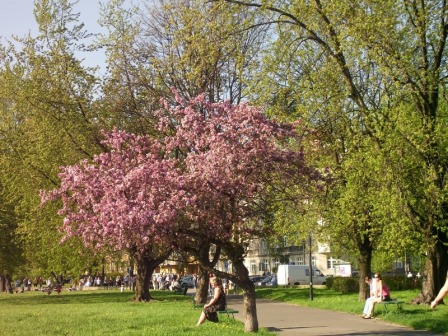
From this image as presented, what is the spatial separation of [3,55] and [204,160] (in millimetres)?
25994

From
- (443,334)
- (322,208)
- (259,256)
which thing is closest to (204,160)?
(443,334)

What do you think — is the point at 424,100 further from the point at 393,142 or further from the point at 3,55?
the point at 3,55

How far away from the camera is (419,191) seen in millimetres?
26953

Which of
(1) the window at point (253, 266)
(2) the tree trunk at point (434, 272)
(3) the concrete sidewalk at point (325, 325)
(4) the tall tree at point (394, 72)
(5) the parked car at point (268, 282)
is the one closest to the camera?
(3) the concrete sidewalk at point (325, 325)

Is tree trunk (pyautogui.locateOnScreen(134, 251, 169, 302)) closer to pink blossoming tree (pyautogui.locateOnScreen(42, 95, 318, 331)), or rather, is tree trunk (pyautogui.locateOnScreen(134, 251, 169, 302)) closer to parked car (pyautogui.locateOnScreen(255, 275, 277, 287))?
pink blossoming tree (pyautogui.locateOnScreen(42, 95, 318, 331))

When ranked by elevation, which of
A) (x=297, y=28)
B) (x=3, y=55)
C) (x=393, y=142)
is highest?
(x=3, y=55)

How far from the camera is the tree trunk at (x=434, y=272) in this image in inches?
1069

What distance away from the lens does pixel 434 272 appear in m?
27.2

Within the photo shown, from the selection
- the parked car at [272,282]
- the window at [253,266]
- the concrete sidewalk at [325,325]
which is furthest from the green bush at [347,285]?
the window at [253,266]

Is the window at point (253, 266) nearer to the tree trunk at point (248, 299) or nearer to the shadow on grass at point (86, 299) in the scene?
the shadow on grass at point (86, 299)

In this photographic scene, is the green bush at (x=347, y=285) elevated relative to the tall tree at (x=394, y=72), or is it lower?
lower

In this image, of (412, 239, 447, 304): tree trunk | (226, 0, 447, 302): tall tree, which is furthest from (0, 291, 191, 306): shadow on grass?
(226, 0, 447, 302): tall tree

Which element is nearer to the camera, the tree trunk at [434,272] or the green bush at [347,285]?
the tree trunk at [434,272]

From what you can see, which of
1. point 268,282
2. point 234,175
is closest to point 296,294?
point 234,175
